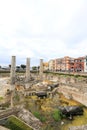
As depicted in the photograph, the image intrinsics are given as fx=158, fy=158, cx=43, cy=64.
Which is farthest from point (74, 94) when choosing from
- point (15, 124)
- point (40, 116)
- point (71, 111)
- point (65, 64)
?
point (65, 64)

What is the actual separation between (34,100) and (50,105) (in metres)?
2.41

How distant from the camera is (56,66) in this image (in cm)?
8219

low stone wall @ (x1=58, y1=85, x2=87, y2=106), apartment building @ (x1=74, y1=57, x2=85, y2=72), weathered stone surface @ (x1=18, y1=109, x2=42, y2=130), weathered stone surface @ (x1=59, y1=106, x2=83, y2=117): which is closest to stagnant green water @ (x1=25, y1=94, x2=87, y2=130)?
weathered stone surface @ (x1=59, y1=106, x2=83, y2=117)

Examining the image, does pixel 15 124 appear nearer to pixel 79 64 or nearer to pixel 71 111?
pixel 71 111

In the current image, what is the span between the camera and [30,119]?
12.5 meters

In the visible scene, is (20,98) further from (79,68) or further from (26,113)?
(79,68)

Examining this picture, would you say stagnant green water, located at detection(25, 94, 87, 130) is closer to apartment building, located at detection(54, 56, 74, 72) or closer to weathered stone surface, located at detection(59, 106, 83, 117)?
weathered stone surface, located at detection(59, 106, 83, 117)

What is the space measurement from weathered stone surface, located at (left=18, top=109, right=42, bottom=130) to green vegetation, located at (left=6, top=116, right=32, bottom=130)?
1272mm

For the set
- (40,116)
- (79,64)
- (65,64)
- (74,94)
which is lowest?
(40,116)

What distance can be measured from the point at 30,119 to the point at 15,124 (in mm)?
1881

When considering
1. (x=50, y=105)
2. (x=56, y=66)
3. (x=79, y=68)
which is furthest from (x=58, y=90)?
(x=56, y=66)

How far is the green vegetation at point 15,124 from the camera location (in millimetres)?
10577

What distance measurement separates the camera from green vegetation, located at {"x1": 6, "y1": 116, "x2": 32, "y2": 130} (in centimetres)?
1058

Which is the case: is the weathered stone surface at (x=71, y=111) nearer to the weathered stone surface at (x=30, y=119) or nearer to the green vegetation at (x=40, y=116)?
the green vegetation at (x=40, y=116)
